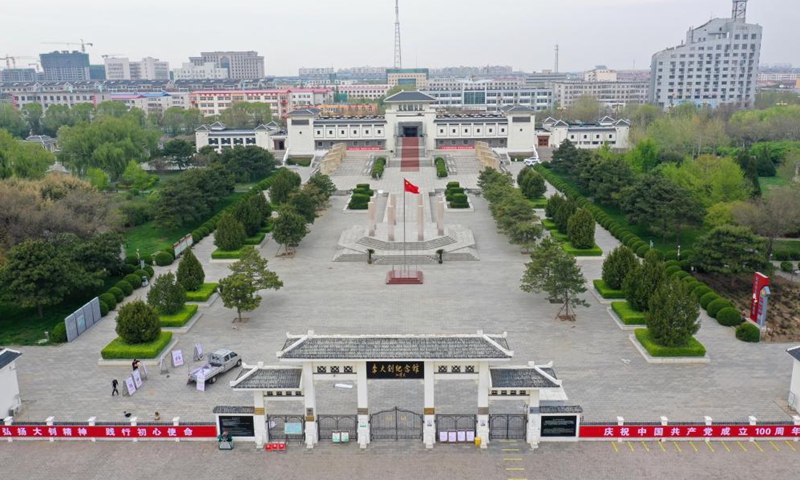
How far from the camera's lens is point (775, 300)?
26.6 meters

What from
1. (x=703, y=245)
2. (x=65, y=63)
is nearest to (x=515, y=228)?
(x=703, y=245)

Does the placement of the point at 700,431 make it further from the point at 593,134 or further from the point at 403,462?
the point at 593,134

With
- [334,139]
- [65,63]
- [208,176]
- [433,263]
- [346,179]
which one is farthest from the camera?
[65,63]

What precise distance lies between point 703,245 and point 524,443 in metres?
14.9

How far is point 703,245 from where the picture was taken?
88.2 ft

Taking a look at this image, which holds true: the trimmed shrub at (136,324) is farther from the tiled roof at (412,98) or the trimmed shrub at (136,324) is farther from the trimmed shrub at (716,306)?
the tiled roof at (412,98)

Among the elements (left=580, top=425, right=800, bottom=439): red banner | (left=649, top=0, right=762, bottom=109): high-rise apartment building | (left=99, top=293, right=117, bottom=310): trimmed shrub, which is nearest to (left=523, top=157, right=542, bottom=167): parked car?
(left=99, top=293, right=117, bottom=310): trimmed shrub

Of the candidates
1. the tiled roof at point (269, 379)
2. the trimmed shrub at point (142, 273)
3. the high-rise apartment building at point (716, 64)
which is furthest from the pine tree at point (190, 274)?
the high-rise apartment building at point (716, 64)

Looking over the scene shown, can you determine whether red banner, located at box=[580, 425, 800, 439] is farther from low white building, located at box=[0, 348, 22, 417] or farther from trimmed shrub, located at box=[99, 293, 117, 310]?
trimmed shrub, located at box=[99, 293, 117, 310]

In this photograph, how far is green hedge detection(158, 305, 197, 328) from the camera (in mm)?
23125

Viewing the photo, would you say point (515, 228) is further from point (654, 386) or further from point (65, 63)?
point (65, 63)

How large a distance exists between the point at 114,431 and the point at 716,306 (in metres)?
19.2

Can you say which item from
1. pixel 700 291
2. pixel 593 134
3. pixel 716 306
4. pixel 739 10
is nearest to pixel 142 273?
pixel 700 291

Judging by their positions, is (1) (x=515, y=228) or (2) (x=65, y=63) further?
(2) (x=65, y=63)
